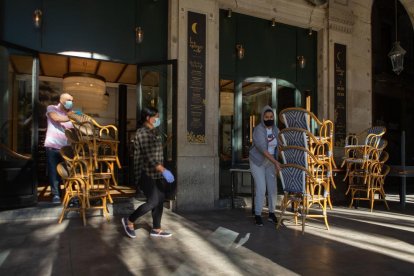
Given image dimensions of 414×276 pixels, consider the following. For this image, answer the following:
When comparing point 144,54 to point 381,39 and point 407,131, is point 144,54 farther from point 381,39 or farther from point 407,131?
point 407,131

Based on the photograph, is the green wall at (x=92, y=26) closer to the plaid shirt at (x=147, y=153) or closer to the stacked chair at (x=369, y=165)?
the plaid shirt at (x=147, y=153)

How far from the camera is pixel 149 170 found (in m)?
4.29

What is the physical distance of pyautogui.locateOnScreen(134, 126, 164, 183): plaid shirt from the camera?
425 cm

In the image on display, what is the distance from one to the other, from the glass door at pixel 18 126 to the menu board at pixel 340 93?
6243 mm

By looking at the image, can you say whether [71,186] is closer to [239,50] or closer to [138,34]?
[138,34]

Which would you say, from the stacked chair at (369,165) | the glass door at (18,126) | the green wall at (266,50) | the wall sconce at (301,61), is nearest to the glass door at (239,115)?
the green wall at (266,50)

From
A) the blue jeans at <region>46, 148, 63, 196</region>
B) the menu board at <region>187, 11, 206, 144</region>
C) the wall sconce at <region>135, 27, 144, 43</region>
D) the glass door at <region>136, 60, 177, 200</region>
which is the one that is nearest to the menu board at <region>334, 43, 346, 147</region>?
the menu board at <region>187, 11, 206, 144</region>

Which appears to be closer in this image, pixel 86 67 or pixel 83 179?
pixel 83 179

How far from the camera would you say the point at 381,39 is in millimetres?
10172

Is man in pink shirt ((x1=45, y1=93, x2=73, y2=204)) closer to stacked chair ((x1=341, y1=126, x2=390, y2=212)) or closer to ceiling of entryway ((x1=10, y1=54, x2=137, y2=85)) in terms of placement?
ceiling of entryway ((x1=10, y1=54, x2=137, y2=85))

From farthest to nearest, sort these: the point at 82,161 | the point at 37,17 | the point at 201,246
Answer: the point at 37,17
the point at 82,161
the point at 201,246

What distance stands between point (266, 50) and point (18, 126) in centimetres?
508

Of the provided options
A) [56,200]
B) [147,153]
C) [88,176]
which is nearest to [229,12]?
[147,153]

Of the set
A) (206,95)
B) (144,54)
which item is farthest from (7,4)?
(206,95)
